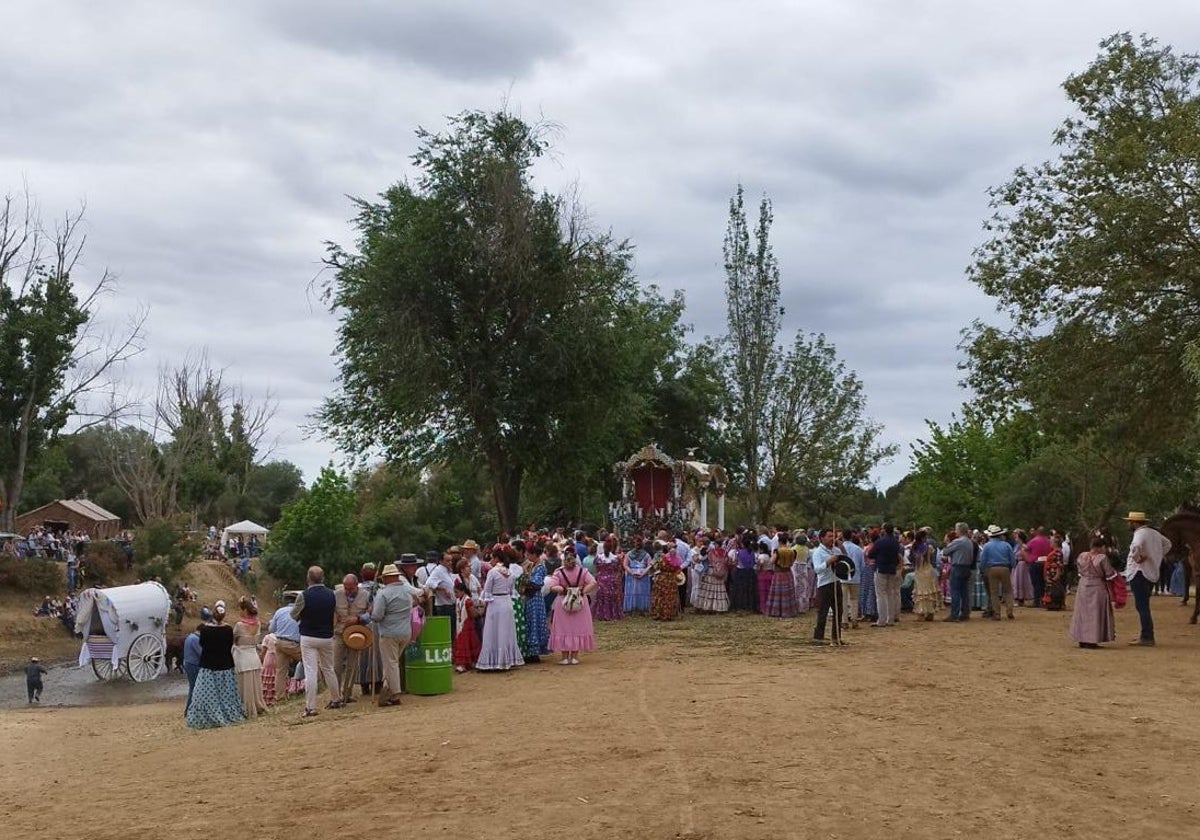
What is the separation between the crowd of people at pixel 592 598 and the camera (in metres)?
14.7

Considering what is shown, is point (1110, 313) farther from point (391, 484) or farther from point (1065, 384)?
point (391, 484)

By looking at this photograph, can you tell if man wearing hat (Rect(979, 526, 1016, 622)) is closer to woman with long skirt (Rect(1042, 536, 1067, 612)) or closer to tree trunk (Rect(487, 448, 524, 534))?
woman with long skirt (Rect(1042, 536, 1067, 612))

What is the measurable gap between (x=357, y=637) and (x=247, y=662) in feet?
10.1

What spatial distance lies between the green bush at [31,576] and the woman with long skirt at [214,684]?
2508 cm

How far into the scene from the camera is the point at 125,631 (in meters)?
30.5

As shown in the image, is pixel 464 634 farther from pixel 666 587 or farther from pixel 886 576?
pixel 886 576

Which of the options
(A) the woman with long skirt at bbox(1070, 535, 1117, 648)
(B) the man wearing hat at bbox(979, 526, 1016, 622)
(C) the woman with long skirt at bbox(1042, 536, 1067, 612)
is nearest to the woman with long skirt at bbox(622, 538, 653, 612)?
(B) the man wearing hat at bbox(979, 526, 1016, 622)

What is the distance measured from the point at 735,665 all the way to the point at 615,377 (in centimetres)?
2049

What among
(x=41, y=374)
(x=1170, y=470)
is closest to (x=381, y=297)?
(x=41, y=374)

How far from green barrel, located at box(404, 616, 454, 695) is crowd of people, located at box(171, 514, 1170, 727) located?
0.22 meters

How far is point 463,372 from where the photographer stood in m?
33.7

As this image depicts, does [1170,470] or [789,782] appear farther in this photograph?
[1170,470]

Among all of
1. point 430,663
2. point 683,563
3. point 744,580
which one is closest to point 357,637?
point 430,663

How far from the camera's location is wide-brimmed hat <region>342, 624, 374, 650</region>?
1415cm
